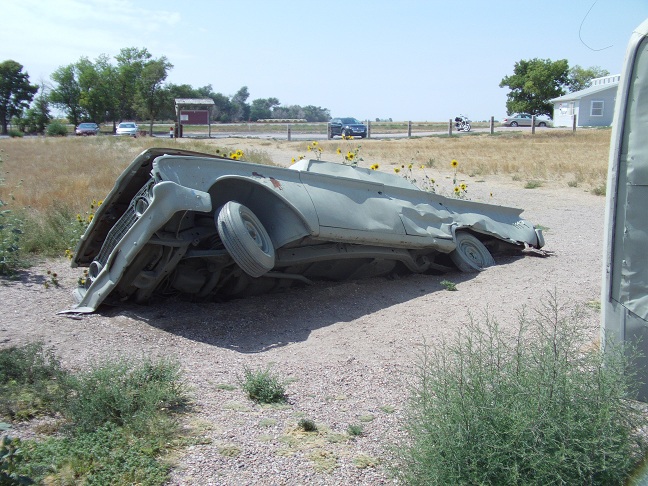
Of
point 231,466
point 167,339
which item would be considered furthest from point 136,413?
point 167,339

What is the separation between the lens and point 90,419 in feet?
13.3

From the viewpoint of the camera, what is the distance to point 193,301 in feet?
23.8

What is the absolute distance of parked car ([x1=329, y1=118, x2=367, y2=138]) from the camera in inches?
1801

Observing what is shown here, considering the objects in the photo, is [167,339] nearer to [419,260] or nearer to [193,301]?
[193,301]

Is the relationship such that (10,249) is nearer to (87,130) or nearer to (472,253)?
(472,253)

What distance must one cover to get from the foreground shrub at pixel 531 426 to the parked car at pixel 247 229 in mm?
3130

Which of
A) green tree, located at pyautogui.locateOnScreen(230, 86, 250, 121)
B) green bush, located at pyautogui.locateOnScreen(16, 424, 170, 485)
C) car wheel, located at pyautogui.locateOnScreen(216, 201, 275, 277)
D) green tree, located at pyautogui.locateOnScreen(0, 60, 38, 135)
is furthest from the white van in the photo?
green tree, located at pyautogui.locateOnScreen(230, 86, 250, 121)

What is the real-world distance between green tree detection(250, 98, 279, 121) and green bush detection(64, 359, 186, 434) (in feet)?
362

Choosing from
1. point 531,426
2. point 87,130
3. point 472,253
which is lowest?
point 472,253

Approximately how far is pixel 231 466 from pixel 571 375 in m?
1.77

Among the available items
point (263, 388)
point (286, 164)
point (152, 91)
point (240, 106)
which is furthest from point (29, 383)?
point (240, 106)

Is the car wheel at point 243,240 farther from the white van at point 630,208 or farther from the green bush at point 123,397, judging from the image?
the white van at point 630,208

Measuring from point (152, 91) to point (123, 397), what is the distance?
58.7 m

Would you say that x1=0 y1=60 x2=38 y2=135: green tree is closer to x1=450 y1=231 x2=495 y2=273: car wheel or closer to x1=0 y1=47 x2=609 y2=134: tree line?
x1=0 y1=47 x2=609 y2=134: tree line
